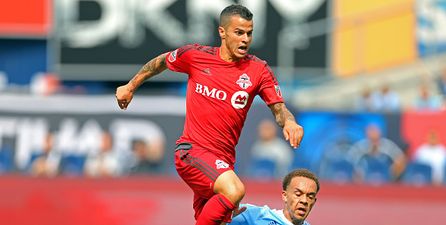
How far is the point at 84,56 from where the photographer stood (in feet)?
76.6

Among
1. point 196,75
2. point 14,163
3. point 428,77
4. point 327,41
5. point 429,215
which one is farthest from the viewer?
point 327,41

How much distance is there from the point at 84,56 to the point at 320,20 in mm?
4699

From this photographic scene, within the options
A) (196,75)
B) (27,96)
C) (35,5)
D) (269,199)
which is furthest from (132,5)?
(196,75)

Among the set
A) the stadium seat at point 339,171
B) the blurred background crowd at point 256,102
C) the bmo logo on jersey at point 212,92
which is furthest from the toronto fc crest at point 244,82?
the stadium seat at point 339,171

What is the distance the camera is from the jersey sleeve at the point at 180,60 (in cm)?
732

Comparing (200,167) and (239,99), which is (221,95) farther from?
(200,167)

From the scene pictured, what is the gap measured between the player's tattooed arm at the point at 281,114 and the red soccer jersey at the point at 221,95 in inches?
1.4

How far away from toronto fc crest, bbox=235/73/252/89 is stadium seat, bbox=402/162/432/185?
8296 millimetres

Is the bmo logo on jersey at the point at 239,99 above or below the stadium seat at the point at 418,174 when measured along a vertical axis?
above

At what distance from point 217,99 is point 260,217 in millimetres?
762

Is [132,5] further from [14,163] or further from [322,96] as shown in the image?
[14,163]

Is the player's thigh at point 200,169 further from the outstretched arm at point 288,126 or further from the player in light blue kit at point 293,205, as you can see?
the outstretched arm at point 288,126

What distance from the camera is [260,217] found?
7.17m

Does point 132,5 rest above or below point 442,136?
above
